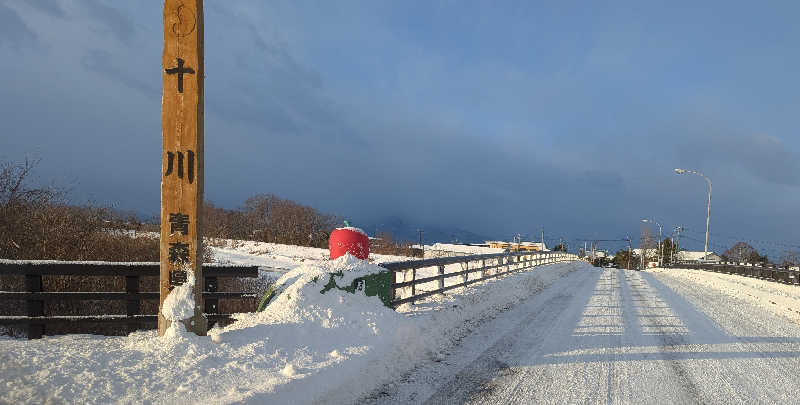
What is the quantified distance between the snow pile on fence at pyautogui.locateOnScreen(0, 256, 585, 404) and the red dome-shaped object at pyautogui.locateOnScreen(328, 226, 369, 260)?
124cm

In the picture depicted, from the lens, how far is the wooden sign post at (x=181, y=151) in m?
5.45

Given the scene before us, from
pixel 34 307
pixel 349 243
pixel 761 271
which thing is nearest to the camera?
pixel 34 307

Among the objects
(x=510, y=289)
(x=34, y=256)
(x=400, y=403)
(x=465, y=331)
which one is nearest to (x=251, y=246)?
(x=34, y=256)

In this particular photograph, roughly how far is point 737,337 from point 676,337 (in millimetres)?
1401

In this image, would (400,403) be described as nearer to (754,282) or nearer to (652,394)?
(652,394)

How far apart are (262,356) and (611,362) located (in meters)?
4.94

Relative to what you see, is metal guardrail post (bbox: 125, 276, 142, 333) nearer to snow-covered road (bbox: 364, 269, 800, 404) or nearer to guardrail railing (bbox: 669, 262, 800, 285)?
snow-covered road (bbox: 364, 269, 800, 404)

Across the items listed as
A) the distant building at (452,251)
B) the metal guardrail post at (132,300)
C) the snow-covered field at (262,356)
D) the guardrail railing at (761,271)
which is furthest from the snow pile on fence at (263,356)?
the distant building at (452,251)

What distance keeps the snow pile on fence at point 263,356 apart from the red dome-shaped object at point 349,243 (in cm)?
124

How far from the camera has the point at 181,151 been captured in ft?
17.9

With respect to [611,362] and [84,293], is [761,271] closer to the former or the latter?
[611,362]

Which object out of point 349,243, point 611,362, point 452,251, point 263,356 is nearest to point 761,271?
point 611,362

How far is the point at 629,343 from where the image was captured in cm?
A: 741

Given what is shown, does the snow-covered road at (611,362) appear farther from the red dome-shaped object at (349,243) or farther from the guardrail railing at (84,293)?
Answer: the guardrail railing at (84,293)
